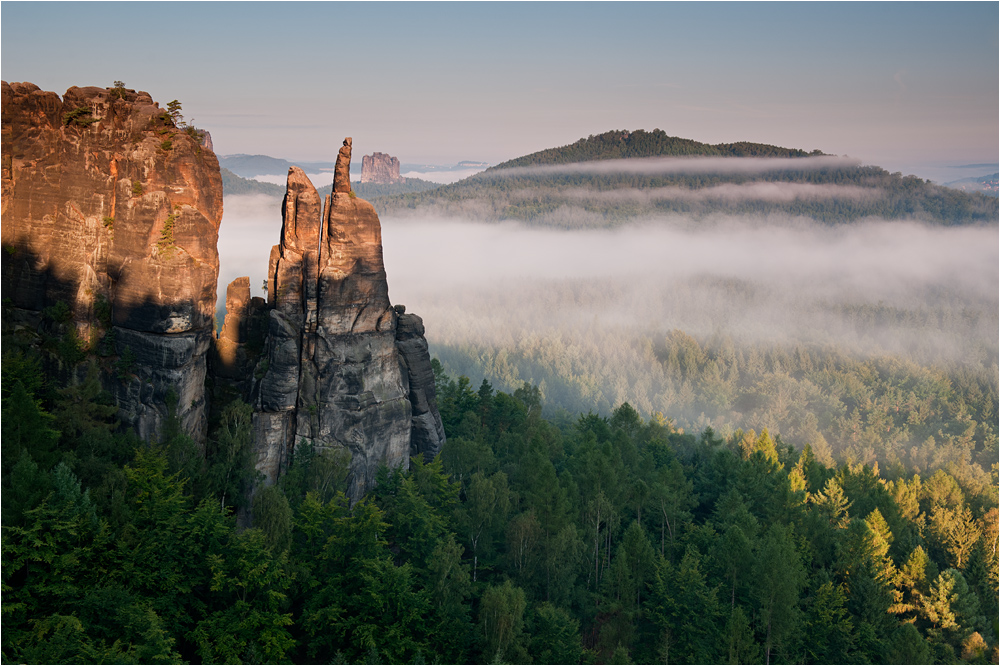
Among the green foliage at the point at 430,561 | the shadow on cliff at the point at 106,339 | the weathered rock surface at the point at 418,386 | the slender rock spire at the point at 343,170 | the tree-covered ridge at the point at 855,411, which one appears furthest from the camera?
the tree-covered ridge at the point at 855,411

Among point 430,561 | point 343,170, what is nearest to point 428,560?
point 430,561

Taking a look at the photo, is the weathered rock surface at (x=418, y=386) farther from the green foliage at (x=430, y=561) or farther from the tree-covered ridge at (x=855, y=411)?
the tree-covered ridge at (x=855, y=411)

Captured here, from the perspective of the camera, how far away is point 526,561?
155 feet

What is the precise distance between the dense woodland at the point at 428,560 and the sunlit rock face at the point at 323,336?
2203 mm

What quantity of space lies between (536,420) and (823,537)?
29.7 metres

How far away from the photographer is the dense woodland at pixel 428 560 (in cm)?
3341

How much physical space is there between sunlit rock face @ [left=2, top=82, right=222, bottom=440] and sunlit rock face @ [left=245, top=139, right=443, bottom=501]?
6457 mm

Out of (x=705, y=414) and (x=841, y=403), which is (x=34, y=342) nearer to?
(x=705, y=414)

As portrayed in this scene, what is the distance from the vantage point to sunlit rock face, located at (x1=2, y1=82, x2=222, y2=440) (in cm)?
4844

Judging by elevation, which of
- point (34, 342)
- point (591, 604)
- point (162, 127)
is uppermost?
point (162, 127)

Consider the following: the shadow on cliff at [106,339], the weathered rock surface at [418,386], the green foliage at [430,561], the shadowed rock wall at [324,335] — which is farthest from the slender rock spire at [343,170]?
the green foliage at [430,561]

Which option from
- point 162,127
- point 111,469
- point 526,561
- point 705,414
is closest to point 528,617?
point 526,561

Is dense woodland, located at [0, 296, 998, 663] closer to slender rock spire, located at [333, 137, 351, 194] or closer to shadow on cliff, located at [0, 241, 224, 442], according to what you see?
shadow on cliff, located at [0, 241, 224, 442]

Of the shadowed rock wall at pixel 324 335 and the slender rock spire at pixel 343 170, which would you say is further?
the slender rock spire at pixel 343 170
